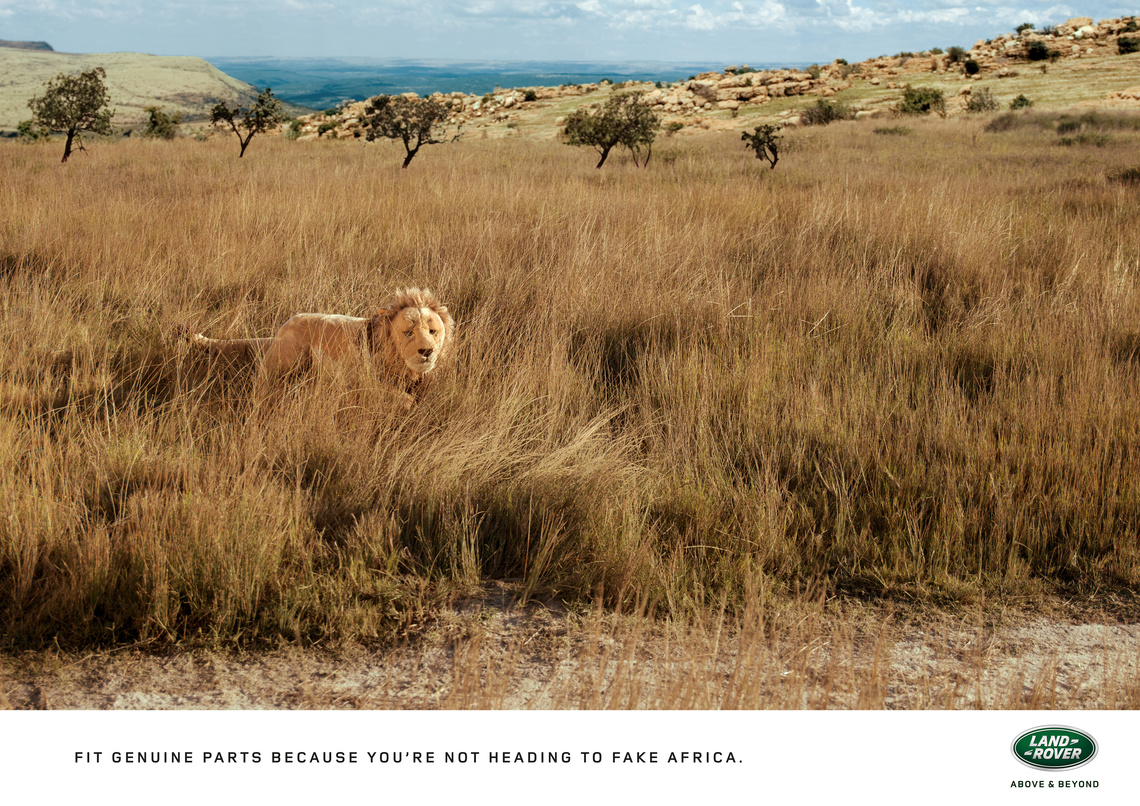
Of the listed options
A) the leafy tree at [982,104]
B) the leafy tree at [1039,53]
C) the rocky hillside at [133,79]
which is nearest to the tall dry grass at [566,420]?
the leafy tree at [982,104]

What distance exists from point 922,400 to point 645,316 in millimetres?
1742

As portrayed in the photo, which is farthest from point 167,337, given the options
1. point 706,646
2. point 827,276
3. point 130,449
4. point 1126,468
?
point 1126,468

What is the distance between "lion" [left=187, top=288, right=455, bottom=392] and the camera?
3525 mm

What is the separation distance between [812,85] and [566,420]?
140 feet

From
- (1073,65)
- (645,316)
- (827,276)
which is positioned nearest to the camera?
(645,316)

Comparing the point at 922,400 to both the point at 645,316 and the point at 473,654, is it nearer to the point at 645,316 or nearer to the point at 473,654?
the point at 645,316

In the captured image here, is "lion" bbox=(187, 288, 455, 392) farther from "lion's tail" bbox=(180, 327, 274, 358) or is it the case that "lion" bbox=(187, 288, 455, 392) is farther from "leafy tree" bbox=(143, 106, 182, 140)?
"leafy tree" bbox=(143, 106, 182, 140)

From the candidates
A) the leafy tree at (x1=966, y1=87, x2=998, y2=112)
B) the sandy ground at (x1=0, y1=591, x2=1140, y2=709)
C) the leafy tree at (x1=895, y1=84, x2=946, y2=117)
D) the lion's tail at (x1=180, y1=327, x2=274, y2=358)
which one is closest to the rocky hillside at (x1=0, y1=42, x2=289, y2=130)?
the leafy tree at (x1=895, y1=84, x2=946, y2=117)

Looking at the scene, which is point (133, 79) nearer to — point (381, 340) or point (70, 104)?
point (70, 104)

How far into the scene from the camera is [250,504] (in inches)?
102
